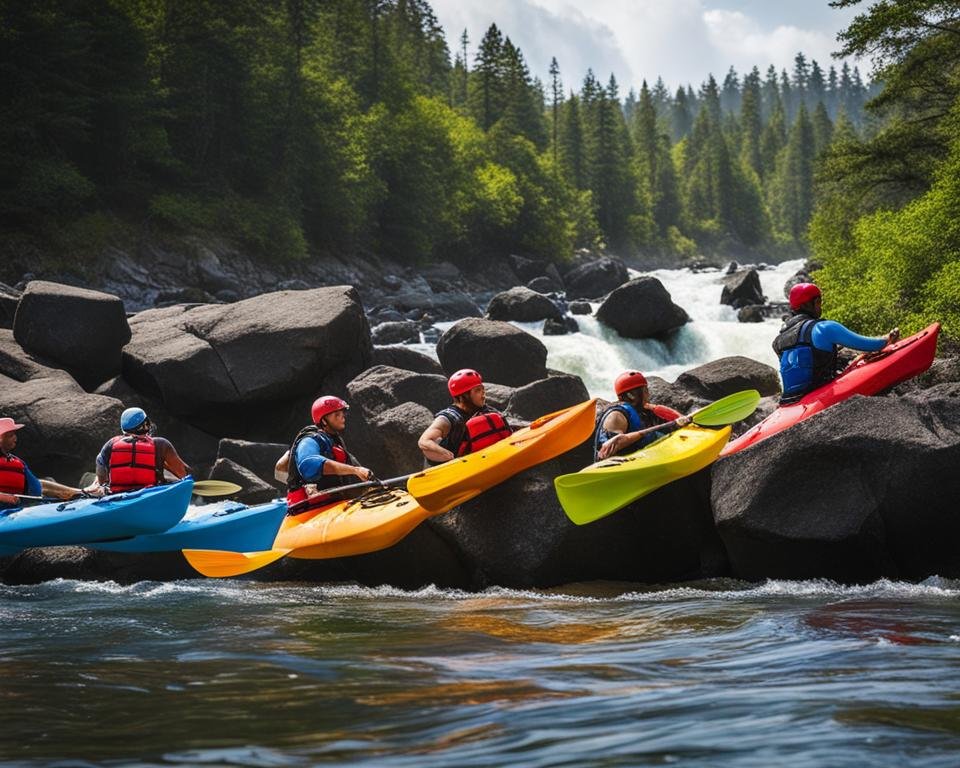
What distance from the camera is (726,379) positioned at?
14453 mm

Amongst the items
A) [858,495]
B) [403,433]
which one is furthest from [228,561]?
[858,495]

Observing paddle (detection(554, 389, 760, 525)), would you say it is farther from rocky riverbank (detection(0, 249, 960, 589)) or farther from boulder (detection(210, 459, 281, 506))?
boulder (detection(210, 459, 281, 506))

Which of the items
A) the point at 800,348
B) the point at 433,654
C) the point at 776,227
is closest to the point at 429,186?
the point at 800,348

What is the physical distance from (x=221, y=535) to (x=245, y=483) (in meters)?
3.31

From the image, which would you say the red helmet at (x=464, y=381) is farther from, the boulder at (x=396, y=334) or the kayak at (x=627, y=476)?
the boulder at (x=396, y=334)

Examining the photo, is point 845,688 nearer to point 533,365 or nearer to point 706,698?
point 706,698

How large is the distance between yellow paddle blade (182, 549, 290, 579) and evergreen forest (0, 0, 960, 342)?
10.3 m

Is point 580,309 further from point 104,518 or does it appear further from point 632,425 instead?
point 104,518

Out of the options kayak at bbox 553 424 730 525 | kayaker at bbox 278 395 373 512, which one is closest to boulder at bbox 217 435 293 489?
kayaker at bbox 278 395 373 512

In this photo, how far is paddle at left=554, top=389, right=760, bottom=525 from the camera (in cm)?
750

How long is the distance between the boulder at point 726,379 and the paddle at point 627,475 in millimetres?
6297

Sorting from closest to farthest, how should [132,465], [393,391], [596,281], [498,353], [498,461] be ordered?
[498,461] → [132,465] → [393,391] → [498,353] → [596,281]

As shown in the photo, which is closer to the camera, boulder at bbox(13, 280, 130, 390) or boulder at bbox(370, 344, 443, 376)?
boulder at bbox(13, 280, 130, 390)

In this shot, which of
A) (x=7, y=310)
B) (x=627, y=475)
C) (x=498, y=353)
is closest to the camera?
(x=627, y=475)
